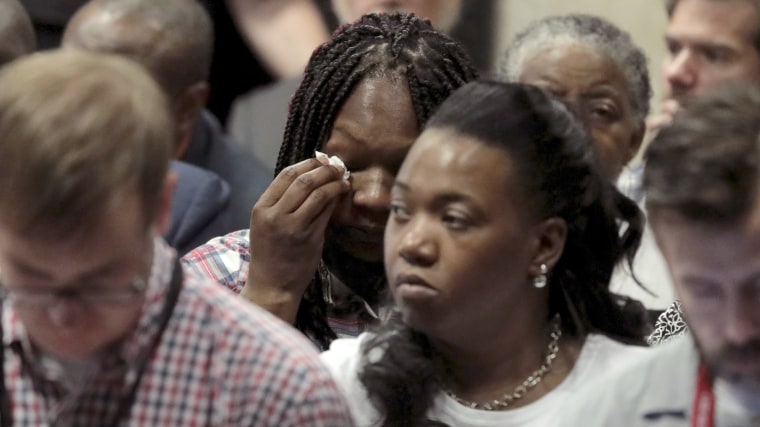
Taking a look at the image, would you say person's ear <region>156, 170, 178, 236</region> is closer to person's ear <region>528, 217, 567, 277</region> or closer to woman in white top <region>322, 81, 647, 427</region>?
woman in white top <region>322, 81, 647, 427</region>

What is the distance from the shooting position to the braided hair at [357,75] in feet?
8.02

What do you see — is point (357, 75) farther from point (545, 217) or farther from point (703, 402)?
point (703, 402)

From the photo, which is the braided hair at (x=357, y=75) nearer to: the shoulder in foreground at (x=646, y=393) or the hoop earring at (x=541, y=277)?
the hoop earring at (x=541, y=277)

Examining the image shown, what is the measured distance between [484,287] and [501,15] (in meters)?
2.75

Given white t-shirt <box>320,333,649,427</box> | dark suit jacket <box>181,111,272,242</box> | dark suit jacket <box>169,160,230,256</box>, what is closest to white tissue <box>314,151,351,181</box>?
white t-shirt <box>320,333,649,427</box>

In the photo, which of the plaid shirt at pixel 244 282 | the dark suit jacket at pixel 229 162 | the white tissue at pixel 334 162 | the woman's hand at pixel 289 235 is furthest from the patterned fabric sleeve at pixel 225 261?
the dark suit jacket at pixel 229 162

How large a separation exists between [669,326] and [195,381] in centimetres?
109

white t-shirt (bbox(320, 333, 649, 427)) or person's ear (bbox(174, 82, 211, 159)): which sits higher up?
white t-shirt (bbox(320, 333, 649, 427))

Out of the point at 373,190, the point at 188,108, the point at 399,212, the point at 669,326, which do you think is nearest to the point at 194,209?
the point at 188,108

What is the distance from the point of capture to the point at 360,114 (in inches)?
94.2

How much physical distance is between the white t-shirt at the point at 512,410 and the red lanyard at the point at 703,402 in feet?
1.24

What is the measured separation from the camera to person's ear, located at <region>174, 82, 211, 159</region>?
12.5ft

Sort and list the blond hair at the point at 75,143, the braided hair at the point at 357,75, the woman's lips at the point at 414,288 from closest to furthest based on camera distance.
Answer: the blond hair at the point at 75,143, the woman's lips at the point at 414,288, the braided hair at the point at 357,75

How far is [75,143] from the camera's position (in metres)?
1.54
